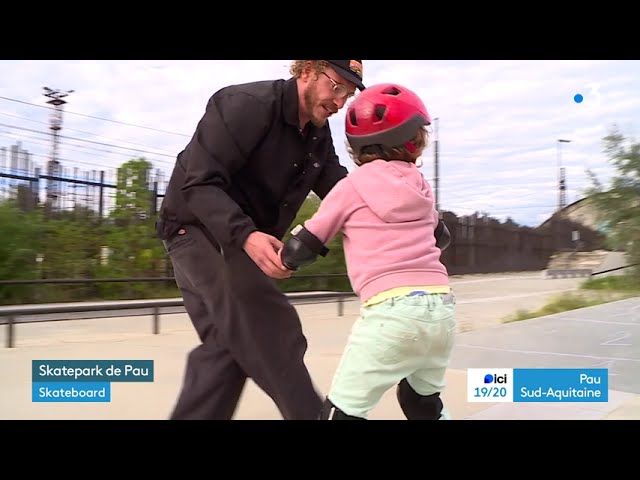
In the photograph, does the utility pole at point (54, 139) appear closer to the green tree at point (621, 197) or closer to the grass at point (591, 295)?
the green tree at point (621, 197)

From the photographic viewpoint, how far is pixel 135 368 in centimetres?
212

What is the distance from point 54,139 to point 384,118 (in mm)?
1453

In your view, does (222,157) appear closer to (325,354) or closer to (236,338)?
(236,338)

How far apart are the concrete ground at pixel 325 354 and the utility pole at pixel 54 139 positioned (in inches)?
23.8

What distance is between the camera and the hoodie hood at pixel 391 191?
60.3 inches

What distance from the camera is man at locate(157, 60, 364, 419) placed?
1770mm

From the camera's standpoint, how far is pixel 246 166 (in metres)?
1.82
